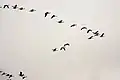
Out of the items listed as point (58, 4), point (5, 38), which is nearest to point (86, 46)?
point (58, 4)

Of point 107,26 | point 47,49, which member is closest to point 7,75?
point 47,49

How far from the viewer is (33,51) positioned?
1753 millimetres

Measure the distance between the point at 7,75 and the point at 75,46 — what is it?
691 millimetres

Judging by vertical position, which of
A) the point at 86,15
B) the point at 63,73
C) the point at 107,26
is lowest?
the point at 63,73

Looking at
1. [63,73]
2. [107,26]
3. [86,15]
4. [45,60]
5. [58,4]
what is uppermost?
[58,4]

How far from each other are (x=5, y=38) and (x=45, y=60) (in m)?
0.43

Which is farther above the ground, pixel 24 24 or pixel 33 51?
pixel 24 24

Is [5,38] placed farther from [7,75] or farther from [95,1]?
[95,1]

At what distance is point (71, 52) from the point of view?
5.65 ft

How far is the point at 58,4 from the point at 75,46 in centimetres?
41

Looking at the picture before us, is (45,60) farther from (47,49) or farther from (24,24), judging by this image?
(24,24)

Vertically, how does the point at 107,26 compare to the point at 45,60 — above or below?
above

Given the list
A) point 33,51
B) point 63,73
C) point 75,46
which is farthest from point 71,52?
point 33,51

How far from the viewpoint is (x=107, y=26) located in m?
1.69
